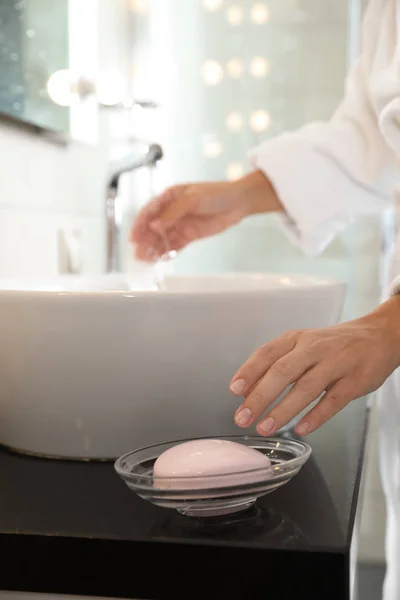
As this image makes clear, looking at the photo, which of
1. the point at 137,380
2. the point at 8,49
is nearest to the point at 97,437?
the point at 137,380

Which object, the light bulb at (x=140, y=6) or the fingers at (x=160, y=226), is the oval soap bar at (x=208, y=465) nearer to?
the fingers at (x=160, y=226)

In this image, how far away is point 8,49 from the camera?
1053mm

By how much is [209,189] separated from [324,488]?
0.55 meters

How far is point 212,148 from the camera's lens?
1.90 metres

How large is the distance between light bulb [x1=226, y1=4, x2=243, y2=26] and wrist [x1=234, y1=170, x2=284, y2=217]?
93 centimetres

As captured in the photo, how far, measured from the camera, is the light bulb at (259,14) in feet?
6.07

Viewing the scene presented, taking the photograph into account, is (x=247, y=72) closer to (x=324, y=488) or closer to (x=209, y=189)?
(x=209, y=189)

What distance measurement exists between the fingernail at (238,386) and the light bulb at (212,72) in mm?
1453

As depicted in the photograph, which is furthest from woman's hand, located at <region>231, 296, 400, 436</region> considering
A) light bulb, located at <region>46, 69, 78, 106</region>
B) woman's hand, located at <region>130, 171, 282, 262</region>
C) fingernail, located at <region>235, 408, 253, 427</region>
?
light bulb, located at <region>46, 69, 78, 106</region>

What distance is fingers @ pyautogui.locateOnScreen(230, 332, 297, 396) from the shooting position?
0.55 m

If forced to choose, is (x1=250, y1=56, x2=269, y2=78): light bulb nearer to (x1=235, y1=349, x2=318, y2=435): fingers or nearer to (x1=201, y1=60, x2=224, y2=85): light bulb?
(x1=201, y1=60, x2=224, y2=85): light bulb

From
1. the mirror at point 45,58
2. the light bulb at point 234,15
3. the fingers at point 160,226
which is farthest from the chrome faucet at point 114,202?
the light bulb at point 234,15

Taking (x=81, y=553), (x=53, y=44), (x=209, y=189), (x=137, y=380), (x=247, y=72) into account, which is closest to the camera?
(x=81, y=553)

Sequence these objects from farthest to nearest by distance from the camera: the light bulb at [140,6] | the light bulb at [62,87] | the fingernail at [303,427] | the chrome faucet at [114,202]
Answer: the light bulb at [140,6] < the chrome faucet at [114,202] < the light bulb at [62,87] < the fingernail at [303,427]
